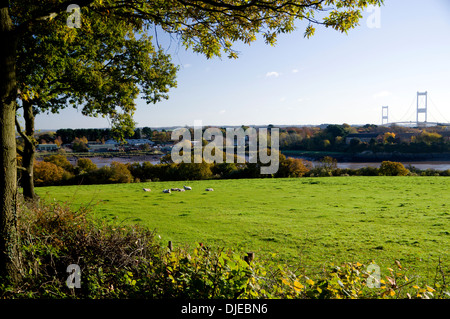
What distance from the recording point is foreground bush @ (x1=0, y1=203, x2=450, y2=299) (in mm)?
3336

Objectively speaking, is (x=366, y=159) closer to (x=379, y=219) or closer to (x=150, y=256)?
(x=379, y=219)

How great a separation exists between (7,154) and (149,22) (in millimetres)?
3826

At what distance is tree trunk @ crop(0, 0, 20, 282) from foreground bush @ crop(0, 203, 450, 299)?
0.23 meters

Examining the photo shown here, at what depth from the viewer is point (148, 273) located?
13.1 ft

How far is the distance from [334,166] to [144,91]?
73.0ft

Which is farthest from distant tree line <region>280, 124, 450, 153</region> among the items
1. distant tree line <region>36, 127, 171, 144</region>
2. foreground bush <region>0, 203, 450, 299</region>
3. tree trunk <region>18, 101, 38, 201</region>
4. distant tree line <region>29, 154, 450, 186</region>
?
foreground bush <region>0, 203, 450, 299</region>

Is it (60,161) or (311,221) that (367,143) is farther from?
(311,221)

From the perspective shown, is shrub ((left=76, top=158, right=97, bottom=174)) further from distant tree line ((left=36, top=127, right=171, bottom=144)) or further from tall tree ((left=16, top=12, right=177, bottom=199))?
tall tree ((left=16, top=12, right=177, bottom=199))

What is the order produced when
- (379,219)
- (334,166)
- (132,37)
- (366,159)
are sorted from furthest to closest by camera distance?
(366,159) → (334,166) → (132,37) → (379,219)

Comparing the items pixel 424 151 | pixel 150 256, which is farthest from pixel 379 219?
pixel 424 151

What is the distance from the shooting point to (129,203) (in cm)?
1512

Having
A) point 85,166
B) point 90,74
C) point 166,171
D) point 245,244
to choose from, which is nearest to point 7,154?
point 245,244

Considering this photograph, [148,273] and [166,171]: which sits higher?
[148,273]

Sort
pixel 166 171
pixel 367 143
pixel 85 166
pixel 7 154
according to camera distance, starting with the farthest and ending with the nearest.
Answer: pixel 367 143, pixel 85 166, pixel 166 171, pixel 7 154
